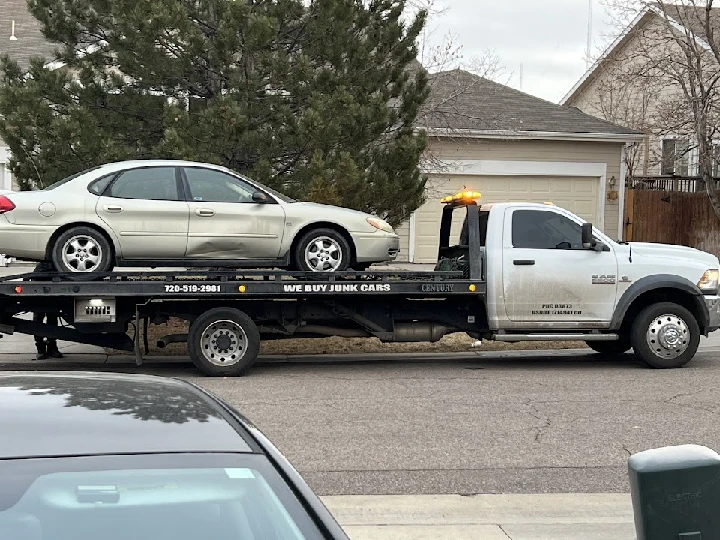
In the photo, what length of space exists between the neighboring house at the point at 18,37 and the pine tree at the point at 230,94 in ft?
26.8

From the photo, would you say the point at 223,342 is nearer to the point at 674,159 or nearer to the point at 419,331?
the point at 419,331

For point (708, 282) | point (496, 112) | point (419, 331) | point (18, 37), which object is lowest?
point (419, 331)

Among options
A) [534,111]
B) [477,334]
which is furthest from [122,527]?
[534,111]

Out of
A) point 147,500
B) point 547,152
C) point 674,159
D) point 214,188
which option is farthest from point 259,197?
point 674,159

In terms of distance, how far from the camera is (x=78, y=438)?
2.54m

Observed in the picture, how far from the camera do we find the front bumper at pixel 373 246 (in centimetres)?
1105

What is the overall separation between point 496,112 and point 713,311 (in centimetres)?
1207

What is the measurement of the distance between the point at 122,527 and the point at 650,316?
10.0 m

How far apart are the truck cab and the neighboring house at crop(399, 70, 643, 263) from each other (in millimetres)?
9444

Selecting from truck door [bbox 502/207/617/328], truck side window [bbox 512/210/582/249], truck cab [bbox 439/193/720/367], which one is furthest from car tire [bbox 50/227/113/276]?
truck side window [bbox 512/210/582/249]

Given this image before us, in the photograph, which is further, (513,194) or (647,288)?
(513,194)

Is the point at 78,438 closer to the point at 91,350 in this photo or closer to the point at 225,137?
the point at 225,137

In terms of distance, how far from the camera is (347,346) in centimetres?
1363

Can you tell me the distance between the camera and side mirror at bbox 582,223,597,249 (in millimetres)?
11328
